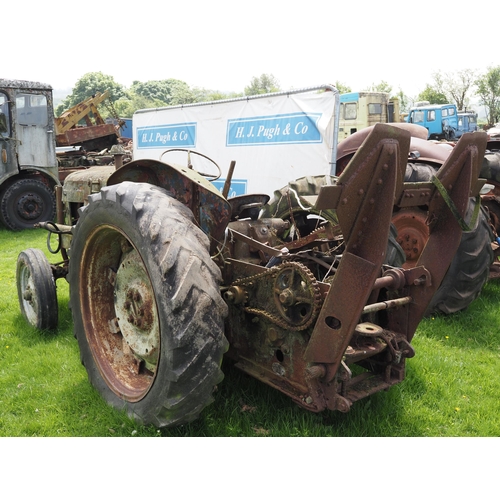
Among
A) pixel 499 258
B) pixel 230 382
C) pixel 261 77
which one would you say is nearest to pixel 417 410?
pixel 230 382

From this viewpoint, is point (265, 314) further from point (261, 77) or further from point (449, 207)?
point (261, 77)

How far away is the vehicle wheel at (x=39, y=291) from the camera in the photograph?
4316 mm

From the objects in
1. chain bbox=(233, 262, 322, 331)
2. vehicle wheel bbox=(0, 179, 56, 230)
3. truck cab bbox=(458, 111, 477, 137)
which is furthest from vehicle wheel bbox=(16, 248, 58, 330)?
truck cab bbox=(458, 111, 477, 137)

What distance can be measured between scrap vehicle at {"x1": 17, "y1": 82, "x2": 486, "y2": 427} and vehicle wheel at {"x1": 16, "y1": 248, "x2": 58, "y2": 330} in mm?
1165

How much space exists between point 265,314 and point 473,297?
2.98m

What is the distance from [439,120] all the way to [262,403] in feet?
74.7

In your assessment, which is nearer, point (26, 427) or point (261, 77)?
point (26, 427)

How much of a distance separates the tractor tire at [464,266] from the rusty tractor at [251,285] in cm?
148

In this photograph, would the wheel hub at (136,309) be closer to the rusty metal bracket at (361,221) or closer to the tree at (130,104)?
the rusty metal bracket at (361,221)

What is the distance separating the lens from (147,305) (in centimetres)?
291

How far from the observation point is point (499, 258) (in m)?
6.01

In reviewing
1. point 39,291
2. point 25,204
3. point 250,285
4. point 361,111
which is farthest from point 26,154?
point 361,111

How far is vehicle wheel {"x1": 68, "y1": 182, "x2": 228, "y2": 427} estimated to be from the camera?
2369 millimetres

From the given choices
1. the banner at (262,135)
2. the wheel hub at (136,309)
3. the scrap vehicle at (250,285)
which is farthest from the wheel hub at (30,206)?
the wheel hub at (136,309)
